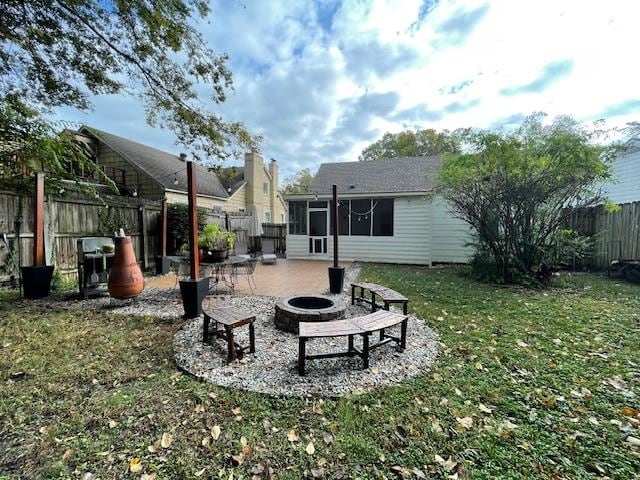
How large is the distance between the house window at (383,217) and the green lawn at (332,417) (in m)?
6.79

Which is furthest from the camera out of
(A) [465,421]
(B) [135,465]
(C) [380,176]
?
(C) [380,176]

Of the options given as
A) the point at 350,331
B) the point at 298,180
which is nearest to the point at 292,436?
the point at 350,331

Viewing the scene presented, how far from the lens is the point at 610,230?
7.80 m

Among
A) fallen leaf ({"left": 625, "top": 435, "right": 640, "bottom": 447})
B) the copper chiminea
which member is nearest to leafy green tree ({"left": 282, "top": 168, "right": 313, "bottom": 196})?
the copper chiminea

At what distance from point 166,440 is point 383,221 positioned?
9.22m

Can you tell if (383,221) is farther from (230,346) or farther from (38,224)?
(38,224)

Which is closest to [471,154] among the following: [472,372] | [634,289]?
[634,289]

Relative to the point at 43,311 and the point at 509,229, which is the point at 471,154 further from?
the point at 43,311

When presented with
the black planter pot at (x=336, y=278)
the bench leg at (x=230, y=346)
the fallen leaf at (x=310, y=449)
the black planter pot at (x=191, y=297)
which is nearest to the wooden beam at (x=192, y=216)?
the black planter pot at (x=191, y=297)

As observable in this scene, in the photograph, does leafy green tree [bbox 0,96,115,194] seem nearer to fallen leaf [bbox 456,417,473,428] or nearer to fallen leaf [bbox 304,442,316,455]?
fallen leaf [bbox 304,442,316,455]

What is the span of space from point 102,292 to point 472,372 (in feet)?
19.7

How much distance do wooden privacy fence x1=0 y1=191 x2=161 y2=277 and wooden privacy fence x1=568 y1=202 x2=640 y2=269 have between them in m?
11.3

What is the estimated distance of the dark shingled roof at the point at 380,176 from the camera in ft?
33.7

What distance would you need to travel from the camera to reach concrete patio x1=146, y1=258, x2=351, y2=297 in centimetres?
616
